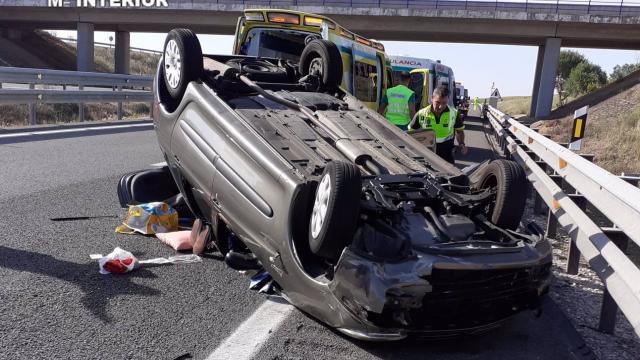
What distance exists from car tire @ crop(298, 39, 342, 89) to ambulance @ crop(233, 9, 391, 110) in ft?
11.4

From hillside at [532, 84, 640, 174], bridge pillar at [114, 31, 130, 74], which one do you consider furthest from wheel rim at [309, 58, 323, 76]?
bridge pillar at [114, 31, 130, 74]

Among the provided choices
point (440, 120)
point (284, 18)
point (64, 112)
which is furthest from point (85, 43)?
point (440, 120)

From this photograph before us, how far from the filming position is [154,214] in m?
→ 5.04

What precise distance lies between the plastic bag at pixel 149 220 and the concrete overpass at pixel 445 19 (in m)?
30.6

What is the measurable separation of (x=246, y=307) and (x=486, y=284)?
4.92 feet

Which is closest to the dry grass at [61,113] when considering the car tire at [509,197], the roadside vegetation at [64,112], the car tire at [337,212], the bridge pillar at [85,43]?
the roadside vegetation at [64,112]

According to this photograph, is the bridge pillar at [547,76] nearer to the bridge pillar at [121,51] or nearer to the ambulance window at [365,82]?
the ambulance window at [365,82]

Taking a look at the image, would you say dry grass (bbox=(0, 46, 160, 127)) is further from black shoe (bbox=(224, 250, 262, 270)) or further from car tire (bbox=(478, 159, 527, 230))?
car tire (bbox=(478, 159, 527, 230))

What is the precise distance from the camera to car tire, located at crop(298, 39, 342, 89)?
584 centimetres

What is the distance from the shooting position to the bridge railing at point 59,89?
11517 millimetres

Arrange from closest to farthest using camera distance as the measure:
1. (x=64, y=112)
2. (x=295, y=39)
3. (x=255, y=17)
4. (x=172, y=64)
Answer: (x=172, y=64), (x=255, y=17), (x=295, y=39), (x=64, y=112)

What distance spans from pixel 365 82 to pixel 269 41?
6.48 feet

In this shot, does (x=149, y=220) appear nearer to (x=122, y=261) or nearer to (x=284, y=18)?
(x=122, y=261)

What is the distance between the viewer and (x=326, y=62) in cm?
583
